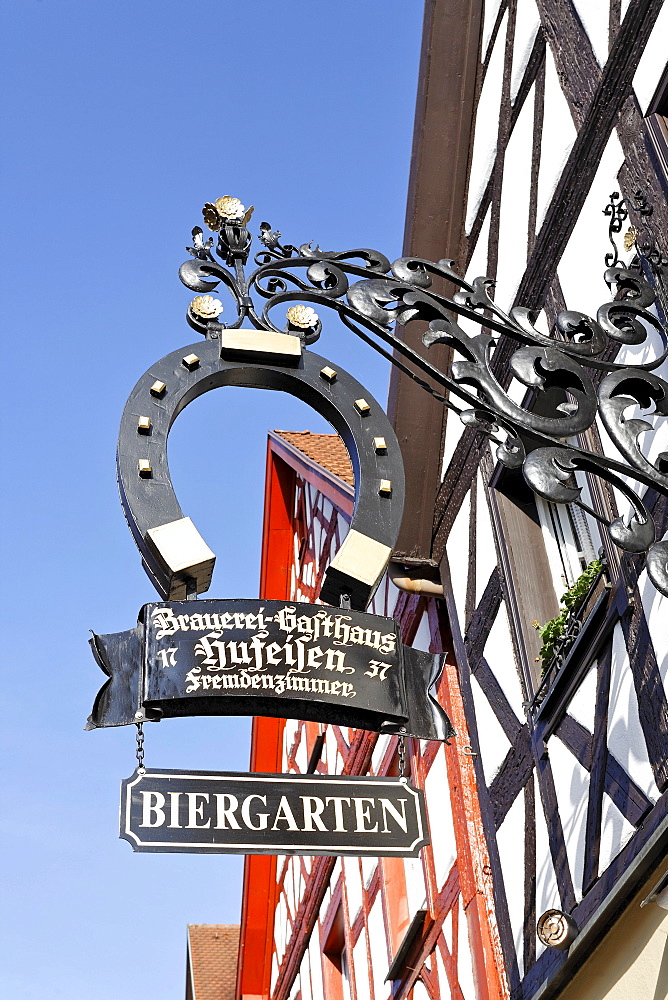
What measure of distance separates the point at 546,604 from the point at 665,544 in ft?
9.18

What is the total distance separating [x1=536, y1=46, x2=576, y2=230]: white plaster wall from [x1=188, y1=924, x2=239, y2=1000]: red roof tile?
13.3 metres

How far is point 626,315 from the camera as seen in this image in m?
3.94

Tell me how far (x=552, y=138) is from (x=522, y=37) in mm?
1113

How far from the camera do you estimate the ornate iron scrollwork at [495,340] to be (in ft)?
11.1

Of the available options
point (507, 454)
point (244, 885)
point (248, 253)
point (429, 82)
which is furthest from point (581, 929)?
point (244, 885)

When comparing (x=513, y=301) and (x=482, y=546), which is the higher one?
(x=513, y=301)

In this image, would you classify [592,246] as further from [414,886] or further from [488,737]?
[414,886]

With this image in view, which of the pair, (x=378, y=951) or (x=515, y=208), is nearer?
(x=515, y=208)

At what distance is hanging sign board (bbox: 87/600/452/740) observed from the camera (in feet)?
11.3

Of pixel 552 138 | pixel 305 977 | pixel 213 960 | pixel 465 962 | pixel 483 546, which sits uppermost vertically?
pixel 213 960

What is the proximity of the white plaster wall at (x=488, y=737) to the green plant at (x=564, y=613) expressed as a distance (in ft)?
2.44

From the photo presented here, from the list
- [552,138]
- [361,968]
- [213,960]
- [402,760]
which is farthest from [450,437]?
[213,960]

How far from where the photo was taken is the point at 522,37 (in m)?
7.05

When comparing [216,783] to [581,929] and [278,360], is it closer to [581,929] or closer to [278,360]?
[278,360]
